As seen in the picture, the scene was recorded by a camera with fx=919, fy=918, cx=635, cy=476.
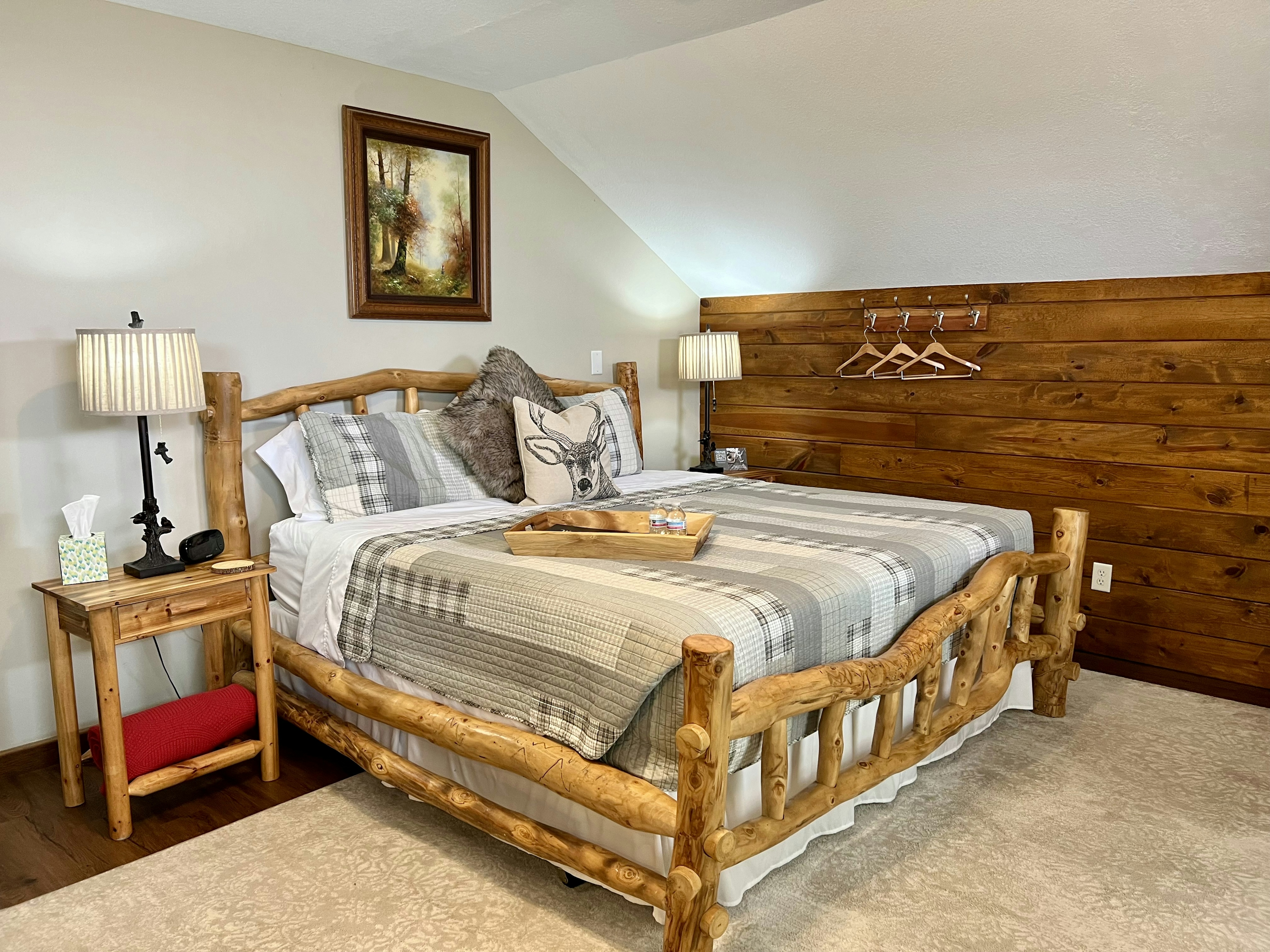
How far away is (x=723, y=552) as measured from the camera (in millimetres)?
2551

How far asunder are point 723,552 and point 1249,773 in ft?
5.79

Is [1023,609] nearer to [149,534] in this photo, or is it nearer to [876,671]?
[876,671]

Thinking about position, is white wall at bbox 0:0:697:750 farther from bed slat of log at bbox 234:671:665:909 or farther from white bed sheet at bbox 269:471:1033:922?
bed slat of log at bbox 234:671:665:909

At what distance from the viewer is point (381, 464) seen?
126 inches

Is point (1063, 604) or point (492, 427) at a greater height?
point (492, 427)

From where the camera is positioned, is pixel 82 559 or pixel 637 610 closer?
pixel 637 610

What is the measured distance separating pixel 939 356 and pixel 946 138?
3.48ft

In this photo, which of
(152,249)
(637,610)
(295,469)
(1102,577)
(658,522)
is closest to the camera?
(637,610)

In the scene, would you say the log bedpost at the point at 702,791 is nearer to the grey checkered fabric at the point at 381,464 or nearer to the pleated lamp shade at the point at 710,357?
the grey checkered fabric at the point at 381,464

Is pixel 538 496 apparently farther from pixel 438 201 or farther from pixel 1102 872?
pixel 1102 872

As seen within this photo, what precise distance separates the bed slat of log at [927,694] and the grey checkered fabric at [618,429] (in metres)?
1.75

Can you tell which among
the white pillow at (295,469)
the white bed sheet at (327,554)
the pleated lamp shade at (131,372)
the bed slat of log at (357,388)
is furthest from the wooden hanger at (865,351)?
the pleated lamp shade at (131,372)

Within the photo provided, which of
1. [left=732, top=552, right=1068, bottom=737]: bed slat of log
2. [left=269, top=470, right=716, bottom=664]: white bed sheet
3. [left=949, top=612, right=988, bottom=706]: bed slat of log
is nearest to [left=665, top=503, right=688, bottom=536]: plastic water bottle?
[left=732, top=552, right=1068, bottom=737]: bed slat of log

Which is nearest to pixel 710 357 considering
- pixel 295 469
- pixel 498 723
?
pixel 295 469
